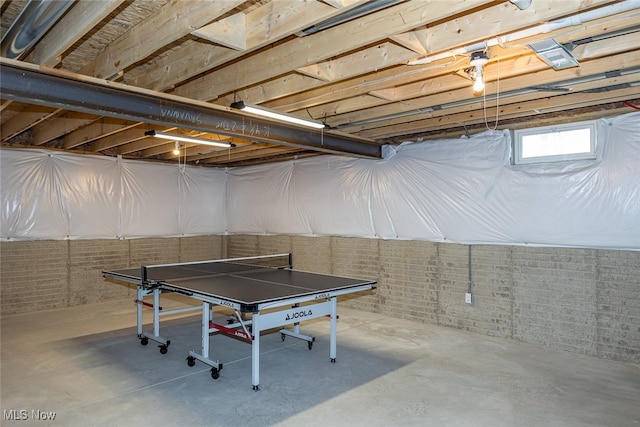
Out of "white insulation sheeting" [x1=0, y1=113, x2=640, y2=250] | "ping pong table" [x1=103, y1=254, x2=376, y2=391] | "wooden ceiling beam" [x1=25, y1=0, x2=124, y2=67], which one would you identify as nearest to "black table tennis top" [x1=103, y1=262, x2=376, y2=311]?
"ping pong table" [x1=103, y1=254, x2=376, y2=391]

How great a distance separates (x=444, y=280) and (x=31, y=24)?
4861 mm

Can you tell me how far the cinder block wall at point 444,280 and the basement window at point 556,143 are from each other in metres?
0.99

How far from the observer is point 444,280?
5477 millimetres

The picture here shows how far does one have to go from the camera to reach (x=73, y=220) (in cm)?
661

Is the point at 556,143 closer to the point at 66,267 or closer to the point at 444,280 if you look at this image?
the point at 444,280

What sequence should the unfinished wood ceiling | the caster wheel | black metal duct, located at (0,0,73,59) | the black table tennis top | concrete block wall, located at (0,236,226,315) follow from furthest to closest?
1. concrete block wall, located at (0,236,226,315)
2. the caster wheel
3. the black table tennis top
4. the unfinished wood ceiling
5. black metal duct, located at (0,0,73,59)

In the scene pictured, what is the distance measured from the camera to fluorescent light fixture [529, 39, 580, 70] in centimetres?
256

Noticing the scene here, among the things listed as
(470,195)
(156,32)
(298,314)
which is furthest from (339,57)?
(470,195)

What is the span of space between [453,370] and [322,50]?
9.87 ft

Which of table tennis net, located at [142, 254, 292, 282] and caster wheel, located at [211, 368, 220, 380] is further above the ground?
table tennis net, located at [142, 254, 292, 282]

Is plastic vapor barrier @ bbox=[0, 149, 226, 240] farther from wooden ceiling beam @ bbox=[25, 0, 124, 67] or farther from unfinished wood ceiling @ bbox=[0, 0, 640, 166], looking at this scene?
wooden ceiling beam @ bbox=[25, 0, 124, 67]

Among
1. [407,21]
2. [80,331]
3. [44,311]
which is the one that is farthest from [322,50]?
[44,311]

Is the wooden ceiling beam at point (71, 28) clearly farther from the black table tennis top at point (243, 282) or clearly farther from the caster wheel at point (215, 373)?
the caster wheel at point (215, 373)

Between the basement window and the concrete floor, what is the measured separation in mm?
2059
